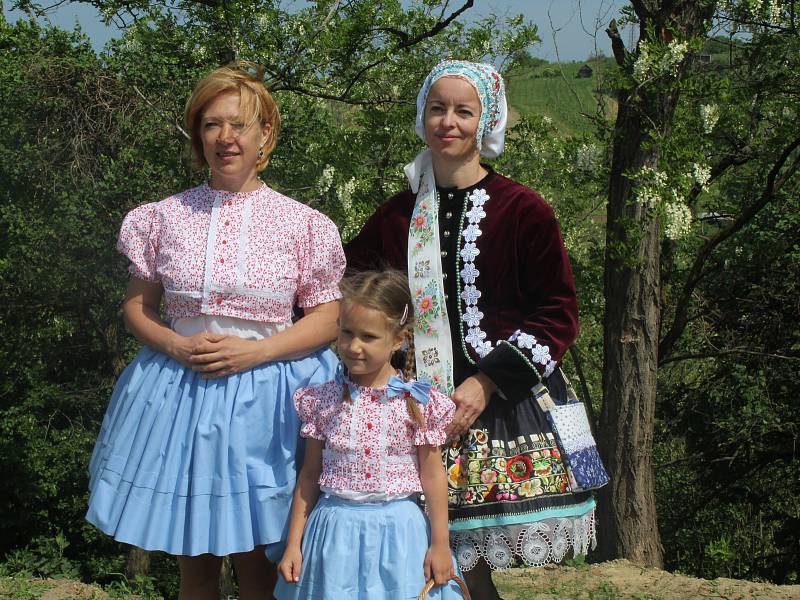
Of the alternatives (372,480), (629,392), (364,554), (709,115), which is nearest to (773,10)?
(709,115)

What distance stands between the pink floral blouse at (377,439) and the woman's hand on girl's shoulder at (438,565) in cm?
16

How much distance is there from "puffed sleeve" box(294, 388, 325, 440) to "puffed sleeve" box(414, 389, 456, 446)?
27 centimetres

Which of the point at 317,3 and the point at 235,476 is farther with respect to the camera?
the point at 317,3

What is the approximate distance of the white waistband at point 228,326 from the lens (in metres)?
2.58

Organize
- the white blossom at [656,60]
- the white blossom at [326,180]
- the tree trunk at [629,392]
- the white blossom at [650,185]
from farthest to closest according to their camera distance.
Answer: the white blossom at [326,180], the tree trunk at [629,392], the white blossom at [650,185], the white blossom at [656,60]

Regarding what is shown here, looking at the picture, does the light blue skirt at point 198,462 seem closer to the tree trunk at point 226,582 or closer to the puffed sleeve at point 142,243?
the puffed sleeve at point 142,243

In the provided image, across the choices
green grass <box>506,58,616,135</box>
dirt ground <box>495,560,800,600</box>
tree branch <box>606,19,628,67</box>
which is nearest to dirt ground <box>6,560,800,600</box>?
dirt ground <box>495,560,800,600</box>

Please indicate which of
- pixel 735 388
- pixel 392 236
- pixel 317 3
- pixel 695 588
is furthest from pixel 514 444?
pixel 735 388

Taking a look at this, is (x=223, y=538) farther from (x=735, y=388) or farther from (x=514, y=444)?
(x=735, y=388)

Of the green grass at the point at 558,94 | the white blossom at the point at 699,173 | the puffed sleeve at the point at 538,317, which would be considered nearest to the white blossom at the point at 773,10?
the green grass at the point at 558,94

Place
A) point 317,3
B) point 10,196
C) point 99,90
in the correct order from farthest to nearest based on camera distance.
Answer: point 10,196 → point 99,90 → point 317,3

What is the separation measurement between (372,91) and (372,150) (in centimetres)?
52

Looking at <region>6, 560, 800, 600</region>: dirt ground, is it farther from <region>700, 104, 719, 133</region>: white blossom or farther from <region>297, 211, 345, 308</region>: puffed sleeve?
<region>700, 104, 719, 133</region>: white blossom

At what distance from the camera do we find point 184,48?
733cm
